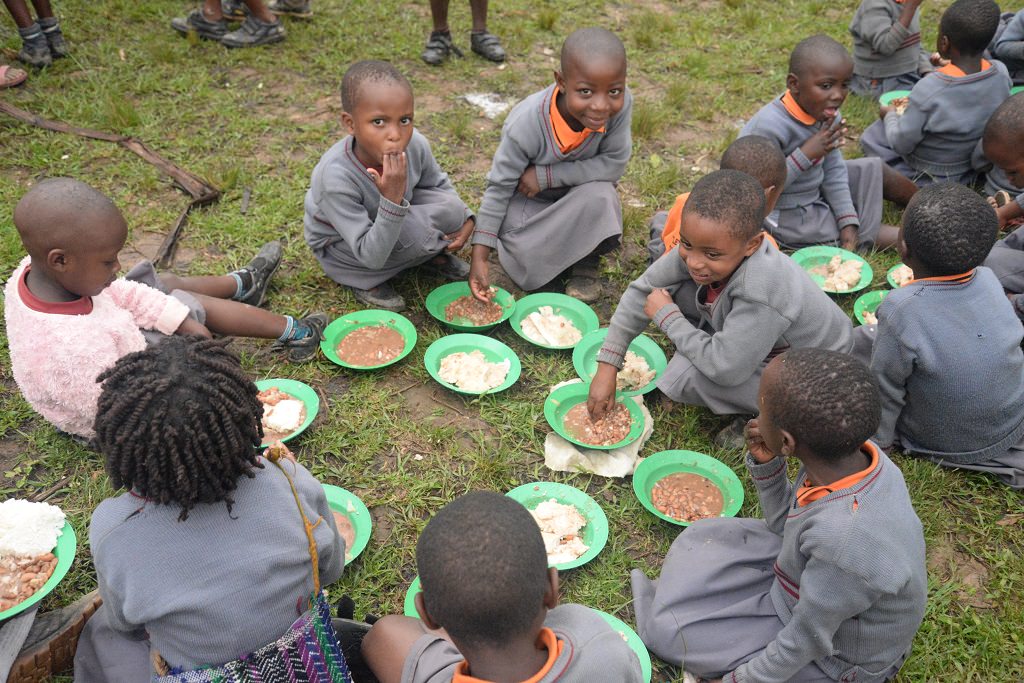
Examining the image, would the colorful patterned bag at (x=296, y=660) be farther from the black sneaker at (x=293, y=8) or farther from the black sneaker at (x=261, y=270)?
the black sneaker at (x=293, y=8)

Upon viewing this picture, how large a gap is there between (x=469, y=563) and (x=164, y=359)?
83cm

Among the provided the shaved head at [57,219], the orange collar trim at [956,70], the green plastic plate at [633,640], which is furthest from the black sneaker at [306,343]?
the orange collar trim at [956,70]

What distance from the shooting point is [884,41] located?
5051 mm

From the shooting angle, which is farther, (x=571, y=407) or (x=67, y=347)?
(x=571, y=407)

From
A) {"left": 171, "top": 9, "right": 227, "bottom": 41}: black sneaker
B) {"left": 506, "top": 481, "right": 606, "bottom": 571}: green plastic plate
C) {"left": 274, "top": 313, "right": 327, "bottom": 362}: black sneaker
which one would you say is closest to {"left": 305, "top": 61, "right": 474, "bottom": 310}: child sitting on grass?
{"left": 274, "top": 313, "right": 327, "bottom": 362}: black sneaker

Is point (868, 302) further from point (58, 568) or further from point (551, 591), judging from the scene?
point (58, 568)

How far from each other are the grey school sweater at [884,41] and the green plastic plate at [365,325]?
3877mm

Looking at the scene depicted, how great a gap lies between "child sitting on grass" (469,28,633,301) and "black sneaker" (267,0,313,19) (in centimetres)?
324

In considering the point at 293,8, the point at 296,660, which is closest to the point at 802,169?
the point at 296,660

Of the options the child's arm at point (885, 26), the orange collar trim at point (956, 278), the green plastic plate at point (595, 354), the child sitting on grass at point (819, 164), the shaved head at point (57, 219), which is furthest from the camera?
the child's arm at point (885, 26)

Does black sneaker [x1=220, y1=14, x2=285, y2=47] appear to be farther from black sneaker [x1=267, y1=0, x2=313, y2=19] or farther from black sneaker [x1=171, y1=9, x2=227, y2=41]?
black sneaker [x1=267, y1=0, x2=313, y2=19]

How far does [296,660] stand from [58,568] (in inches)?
35.1

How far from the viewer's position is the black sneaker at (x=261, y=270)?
356 cm

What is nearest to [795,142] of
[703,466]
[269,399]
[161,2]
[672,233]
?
[672,233]
